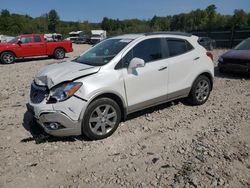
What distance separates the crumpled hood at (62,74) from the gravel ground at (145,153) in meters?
1.02

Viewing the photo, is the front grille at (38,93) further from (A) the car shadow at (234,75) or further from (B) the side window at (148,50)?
(A) the car shadow at (234,75)

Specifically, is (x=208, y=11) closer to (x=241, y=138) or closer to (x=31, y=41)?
(x=31, y=41)

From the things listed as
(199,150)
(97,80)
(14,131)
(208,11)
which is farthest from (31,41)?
(208,11)

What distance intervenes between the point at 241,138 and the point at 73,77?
3.02 meters

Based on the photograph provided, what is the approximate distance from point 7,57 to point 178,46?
39.8 ft

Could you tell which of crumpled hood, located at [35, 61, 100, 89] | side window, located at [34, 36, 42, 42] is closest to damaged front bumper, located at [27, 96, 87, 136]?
crumpled hood, located at [35, 61, 100, 89]

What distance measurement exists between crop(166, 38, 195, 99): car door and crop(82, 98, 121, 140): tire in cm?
143

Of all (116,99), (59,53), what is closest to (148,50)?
(116,99)

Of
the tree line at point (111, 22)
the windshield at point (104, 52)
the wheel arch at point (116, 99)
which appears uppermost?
the tree line at point (111, 22)

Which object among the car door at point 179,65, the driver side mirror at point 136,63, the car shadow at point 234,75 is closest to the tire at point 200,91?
the car door at point 179,65

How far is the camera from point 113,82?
165 inches

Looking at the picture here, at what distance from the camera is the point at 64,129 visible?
3.95m

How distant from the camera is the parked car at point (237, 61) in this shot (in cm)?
836

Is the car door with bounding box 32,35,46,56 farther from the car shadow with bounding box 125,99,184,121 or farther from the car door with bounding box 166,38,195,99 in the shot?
the car door with bounding box 166,38,195,99
